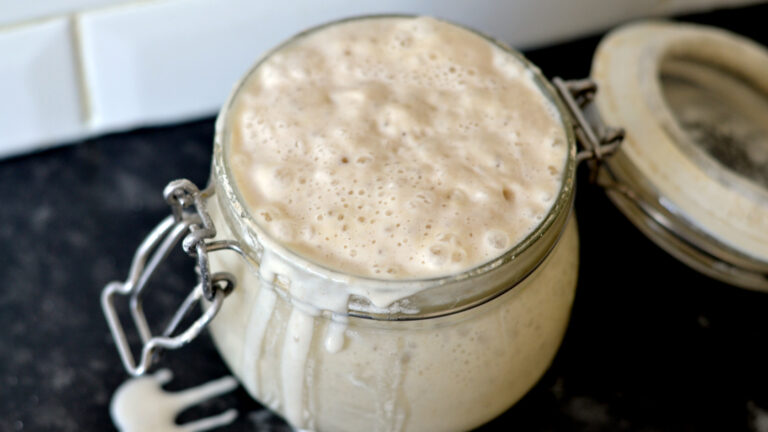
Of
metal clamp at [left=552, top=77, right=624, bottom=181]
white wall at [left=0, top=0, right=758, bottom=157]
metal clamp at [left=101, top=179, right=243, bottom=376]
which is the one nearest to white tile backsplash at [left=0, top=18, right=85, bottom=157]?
white wall at [left=0, top=0, right=758, bottom=157]

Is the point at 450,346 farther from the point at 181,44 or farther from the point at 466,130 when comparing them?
the point at 181,44

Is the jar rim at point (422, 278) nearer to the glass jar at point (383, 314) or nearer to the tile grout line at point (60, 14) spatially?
the glass jar at point (383, 314)

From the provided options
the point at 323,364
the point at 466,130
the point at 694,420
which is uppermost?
the point at 466,130

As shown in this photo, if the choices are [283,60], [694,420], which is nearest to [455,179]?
[283,60]

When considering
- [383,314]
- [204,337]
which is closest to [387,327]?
[383,314]

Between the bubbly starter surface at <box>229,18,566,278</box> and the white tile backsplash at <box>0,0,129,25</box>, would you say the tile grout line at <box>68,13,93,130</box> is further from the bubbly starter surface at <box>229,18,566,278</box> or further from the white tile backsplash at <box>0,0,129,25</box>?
the bubbly starter surface at <box>229,18,566,278</box>

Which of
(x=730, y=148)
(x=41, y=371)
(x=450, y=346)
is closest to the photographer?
(x=450, y=346)

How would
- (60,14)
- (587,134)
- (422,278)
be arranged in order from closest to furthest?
(422,278), (587,134), (60,14)

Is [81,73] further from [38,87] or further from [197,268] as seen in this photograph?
[197,268]

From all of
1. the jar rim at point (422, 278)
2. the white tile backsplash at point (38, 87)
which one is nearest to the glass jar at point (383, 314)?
the jar rim at point (422, 278)
